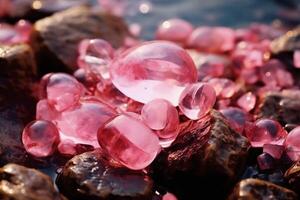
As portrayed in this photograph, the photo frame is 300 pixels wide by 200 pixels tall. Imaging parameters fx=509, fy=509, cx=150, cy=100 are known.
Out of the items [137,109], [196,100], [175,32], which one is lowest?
[175,32]

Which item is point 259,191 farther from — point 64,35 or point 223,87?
point 64,35

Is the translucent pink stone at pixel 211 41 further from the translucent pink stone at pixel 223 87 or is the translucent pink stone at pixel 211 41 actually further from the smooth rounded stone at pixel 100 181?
the smooth rounded stone at pixel 100 181

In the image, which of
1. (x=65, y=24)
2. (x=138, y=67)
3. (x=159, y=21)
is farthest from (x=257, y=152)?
(x=159, y=21)

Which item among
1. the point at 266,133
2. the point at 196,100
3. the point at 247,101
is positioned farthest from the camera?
the point at 247,101

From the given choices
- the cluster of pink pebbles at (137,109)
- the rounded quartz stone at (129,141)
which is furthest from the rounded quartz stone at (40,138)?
the rounded quartz stone at (129,141)

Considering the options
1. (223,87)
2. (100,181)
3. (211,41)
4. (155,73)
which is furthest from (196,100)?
(211,41)

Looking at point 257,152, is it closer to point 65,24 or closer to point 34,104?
point 34,104
